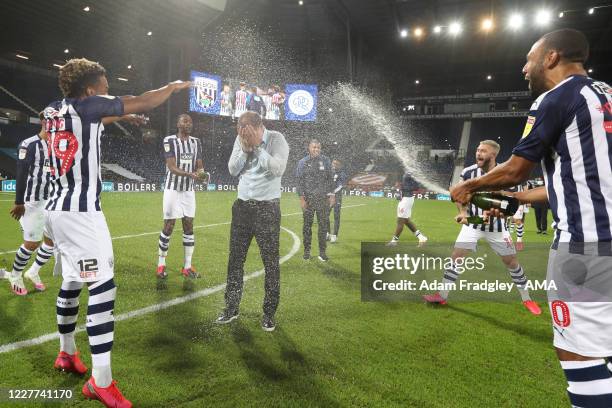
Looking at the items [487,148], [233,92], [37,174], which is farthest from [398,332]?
[233,92]

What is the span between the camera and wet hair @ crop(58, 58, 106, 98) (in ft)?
8.73

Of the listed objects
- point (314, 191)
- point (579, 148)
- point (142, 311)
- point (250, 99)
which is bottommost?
point (142, 311)

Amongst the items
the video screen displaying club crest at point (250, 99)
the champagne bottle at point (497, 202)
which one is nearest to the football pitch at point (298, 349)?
the champagne bottle at point (497, 202)

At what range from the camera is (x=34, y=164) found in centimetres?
474

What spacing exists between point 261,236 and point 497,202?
247 cm

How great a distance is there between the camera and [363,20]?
102 feet

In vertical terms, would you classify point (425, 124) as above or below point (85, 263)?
above

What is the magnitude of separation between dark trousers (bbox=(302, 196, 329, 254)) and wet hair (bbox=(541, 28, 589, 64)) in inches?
241

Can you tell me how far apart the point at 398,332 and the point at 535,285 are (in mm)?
3414

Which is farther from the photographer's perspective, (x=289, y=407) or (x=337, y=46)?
(x=337, y=46)

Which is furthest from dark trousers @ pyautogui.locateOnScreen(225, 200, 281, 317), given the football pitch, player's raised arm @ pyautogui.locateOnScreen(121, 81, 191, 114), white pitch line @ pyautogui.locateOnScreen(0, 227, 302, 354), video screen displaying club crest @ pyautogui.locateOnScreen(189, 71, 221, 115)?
video screen displaying club crest @ pyautogui.locateOnScreen(189, 71, 221, 115)

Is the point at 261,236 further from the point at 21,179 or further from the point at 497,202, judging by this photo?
the point at 21,179

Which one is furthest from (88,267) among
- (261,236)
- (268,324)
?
(268,324)

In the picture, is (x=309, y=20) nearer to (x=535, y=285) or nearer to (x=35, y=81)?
(x=35, y=81)
